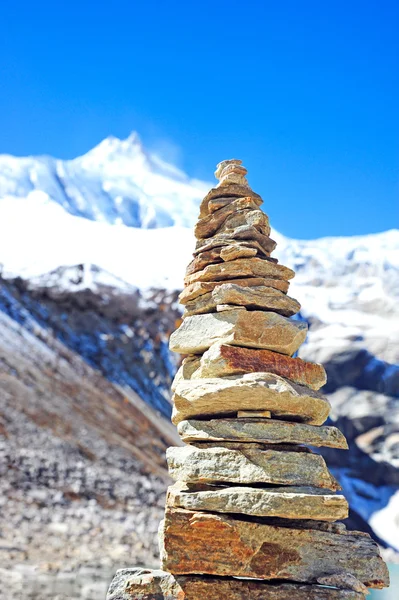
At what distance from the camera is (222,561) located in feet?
20.3

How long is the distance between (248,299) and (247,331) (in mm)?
337

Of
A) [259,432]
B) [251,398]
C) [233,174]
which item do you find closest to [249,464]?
[259,432]

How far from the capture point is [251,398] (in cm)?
661

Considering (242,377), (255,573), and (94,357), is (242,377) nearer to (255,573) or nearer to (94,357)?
(255,573)

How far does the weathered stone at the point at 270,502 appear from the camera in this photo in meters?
6.16

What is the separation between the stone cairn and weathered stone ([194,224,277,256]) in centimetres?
1

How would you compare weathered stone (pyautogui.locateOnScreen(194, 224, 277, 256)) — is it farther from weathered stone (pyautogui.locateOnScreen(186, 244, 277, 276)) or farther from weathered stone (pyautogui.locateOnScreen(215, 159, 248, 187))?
weathered stone (pyautogui.locateOnScreen(215, 159, 248, 187))

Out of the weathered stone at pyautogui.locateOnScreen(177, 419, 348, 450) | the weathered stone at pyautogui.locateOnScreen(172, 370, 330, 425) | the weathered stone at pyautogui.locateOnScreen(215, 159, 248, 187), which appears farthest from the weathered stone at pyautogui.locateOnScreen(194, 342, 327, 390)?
the weathered stone at pyautogui.locateOnScreen(215, 159, 248, 187)

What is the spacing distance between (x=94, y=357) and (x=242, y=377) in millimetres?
38483

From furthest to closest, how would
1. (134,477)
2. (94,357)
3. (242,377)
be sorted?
(94,357), (134,477), (242,377)

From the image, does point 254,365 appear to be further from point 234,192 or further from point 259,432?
point 234,192

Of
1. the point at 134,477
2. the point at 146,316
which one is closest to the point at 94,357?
the point at 146,316

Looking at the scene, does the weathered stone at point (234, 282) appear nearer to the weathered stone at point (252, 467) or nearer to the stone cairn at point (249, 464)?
the stone cairn at point (249, 464)

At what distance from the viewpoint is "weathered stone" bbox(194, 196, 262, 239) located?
768 centimetres
